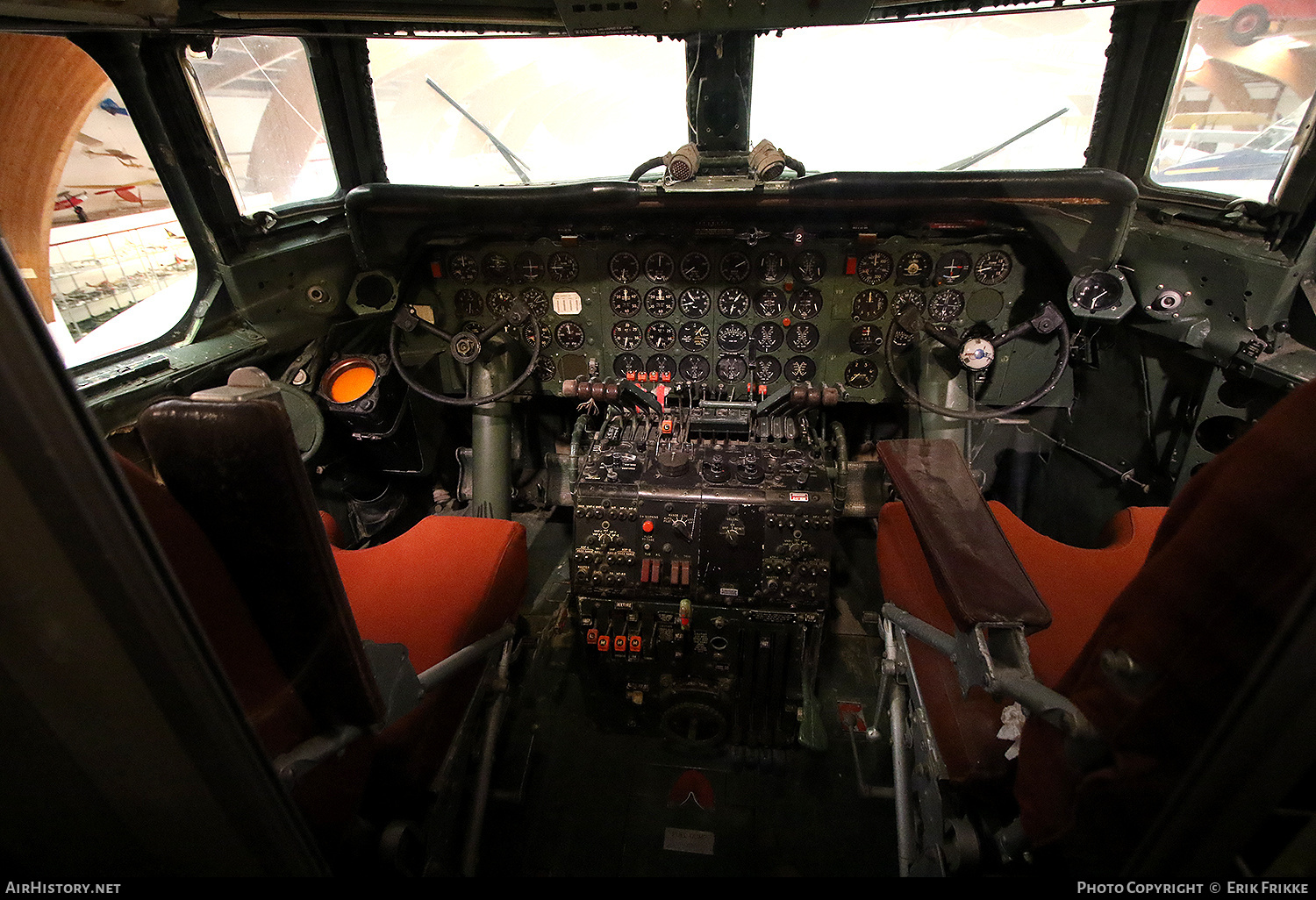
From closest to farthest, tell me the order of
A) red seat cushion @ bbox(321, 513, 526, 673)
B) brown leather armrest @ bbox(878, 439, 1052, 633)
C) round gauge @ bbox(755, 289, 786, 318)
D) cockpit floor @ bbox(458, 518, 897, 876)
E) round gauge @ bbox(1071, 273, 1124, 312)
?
1. brown leather armrest @ bbox(878, 439, 1052, 633)
2. red seat cushion @ bbox(321, 513, 526, 673)
3. cockpit floor @ bbox(458, 518, 897, 876)
4. round gauge @ bbox(1071, 273, 1124, 312)
5. round gauge @ bbox(755, 289, 786, 318)

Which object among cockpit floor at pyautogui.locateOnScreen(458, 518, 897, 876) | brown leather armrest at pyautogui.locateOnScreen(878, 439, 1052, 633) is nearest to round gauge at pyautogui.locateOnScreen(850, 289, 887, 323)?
brown leather armrest at pyautogui.locateOnScreen(878, 439, 1052, 633)

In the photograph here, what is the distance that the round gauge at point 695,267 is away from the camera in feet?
9.17

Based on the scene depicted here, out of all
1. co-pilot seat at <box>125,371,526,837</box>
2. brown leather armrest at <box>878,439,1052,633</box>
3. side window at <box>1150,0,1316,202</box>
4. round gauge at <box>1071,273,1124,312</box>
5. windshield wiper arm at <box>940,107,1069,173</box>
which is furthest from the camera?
windshield wiper arm at <box>940,107,1069,173</box>

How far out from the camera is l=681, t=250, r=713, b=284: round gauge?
2.79 metres

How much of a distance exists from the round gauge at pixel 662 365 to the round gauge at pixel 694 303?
25 centimetres

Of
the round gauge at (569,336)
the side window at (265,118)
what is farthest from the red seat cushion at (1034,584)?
the side window at (265,118)

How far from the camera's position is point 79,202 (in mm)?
2166

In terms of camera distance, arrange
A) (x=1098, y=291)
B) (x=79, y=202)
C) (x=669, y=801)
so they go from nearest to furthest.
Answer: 1. (x=669, y=801)
2. (x=79, y=202)
3. (x=1098, y=291)

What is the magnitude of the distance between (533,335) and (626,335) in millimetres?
471

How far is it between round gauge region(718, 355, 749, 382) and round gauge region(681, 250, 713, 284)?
43cm

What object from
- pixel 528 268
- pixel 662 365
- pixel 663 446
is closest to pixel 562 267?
pixel 528 268

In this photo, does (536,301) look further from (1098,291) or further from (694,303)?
(1098,291)

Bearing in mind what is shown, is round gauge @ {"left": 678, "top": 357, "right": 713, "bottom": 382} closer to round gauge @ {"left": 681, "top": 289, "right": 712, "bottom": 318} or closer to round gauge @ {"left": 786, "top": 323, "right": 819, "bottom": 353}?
round gauge @ {"left": 681, "top": 289, "right": 712, "bottom": 318}

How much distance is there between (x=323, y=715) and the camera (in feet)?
2.99
